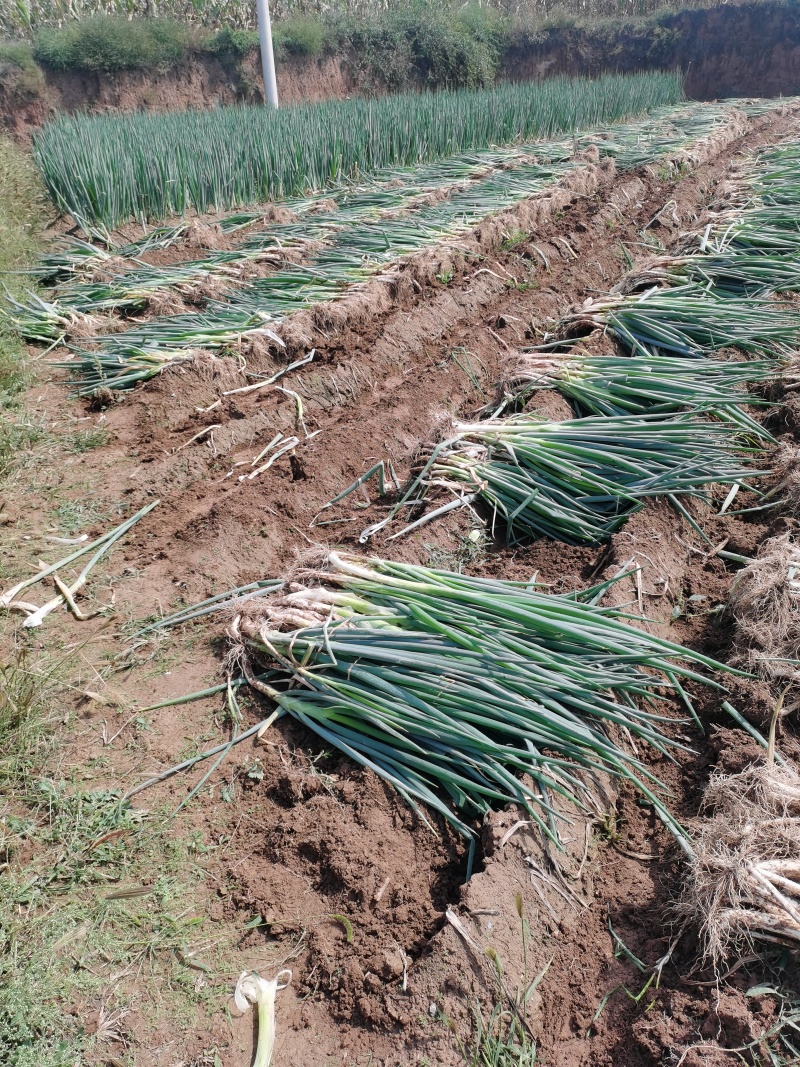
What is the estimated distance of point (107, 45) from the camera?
14.1 metres

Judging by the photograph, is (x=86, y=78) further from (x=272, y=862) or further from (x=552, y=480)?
(x=272, y=862)

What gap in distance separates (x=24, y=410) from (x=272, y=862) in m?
3.41

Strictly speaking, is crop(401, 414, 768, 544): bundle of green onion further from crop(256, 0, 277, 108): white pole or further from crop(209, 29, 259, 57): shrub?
crop(209, 29, 259, 57): shrub

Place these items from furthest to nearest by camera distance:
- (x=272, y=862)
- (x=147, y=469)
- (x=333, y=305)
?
(x=333, y=305), (x=147, y=469), (x=272, y=862)

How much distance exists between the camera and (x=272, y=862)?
2242 mm

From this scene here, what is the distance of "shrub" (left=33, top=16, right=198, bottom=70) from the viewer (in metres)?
13.9

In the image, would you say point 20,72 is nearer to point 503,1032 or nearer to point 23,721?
point 23,721

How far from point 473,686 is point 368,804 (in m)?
0.48

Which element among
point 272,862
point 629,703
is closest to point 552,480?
point 629,703

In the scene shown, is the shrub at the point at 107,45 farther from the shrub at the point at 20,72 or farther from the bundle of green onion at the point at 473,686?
the bundle of green onion at the point at 473,686

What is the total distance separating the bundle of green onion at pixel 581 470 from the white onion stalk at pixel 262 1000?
6.31 feet

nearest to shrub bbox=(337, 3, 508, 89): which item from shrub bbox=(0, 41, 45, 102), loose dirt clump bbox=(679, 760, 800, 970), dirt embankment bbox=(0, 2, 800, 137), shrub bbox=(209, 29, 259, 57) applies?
dirt embankment bbox=(0, 2, 800, 137)

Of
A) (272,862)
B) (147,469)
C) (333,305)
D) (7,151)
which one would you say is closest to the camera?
(272,862)

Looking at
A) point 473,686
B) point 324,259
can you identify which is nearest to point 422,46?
point 324,259
